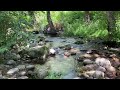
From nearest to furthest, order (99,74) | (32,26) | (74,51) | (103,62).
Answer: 1. (99,74)
2. (103,62)
3. (74,51)
4. (32,26)

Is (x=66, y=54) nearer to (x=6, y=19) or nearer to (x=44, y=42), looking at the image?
(x=44, y=42)

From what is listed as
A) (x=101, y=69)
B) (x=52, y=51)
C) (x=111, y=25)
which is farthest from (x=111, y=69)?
(x=52, y=51)

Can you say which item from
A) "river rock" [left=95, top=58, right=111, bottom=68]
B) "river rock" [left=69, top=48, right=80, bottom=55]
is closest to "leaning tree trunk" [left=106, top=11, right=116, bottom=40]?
"river rock" [left=95, top=58, right=111, bottom=68]

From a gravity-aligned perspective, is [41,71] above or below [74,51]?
below

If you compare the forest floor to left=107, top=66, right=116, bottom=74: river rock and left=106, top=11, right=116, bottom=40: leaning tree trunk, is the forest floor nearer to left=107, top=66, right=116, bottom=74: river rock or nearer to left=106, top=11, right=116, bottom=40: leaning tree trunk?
left=107, top=66, right=116, bottom=74: river rock

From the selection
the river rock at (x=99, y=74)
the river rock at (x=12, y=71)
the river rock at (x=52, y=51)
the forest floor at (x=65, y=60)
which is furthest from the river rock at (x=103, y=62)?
the river rock at (x=12, y=71)

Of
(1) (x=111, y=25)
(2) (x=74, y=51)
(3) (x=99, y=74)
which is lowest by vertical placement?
(3) (x=99, y=74)

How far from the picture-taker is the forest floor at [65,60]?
102 inches

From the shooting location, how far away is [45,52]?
2943 mm

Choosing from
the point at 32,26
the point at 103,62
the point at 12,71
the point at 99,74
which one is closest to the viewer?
the point at 99,74

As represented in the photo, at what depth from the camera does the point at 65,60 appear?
113 inches

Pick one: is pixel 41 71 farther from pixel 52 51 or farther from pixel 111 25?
pixel 111 25
